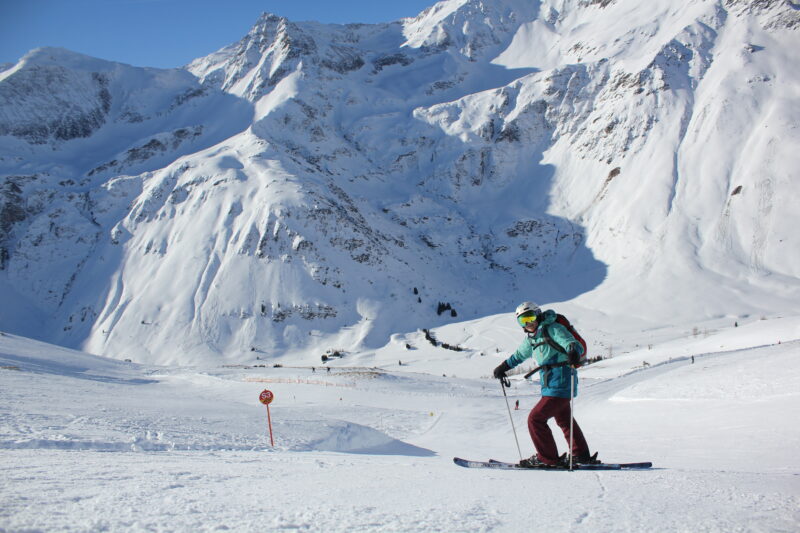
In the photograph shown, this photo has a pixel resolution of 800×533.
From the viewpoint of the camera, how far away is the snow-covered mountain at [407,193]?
68562 millimetres

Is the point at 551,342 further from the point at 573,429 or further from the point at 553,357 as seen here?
the point at 573,429

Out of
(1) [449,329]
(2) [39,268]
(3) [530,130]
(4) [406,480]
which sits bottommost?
(4) [406,480]

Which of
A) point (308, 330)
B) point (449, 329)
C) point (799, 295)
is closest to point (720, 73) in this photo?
point (799, 295)

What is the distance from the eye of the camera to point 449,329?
6706cm

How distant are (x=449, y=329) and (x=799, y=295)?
39943mm

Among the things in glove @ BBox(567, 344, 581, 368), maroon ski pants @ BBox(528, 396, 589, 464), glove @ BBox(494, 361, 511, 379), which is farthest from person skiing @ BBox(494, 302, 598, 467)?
glove @ BBox(494, 361, 511, 379)

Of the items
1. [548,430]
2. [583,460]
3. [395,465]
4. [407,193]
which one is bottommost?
[583,460]

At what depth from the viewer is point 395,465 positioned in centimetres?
699

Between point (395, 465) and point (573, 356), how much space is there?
2785 mm

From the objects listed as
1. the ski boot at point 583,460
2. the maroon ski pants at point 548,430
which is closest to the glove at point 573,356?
the maroon ski pants at point 548,430

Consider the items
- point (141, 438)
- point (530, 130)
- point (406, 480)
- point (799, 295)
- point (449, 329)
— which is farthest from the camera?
point (530, 130)

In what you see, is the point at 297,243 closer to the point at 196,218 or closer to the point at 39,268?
the point at 196,218

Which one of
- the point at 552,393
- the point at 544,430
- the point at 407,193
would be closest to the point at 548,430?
the point at 544,430

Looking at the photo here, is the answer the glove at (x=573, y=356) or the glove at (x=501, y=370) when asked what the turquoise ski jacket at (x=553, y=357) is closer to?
the glove at (x=573, y=356)
